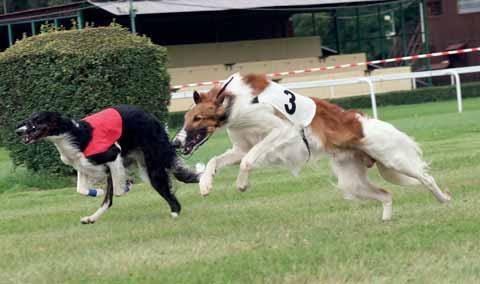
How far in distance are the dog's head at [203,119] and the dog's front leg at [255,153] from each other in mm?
378

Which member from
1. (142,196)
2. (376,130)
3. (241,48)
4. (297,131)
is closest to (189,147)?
(297,131)

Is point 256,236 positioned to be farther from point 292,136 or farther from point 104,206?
point 104,206

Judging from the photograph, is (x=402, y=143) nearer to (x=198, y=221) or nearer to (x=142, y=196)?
(x=198, y=221)

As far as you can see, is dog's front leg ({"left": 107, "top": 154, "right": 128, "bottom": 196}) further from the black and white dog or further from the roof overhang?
the roof overhang

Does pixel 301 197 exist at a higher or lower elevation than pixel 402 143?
lower

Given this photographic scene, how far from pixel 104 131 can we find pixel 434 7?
38208mm

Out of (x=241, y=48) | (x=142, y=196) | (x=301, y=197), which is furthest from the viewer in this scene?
(x=241, y=48)

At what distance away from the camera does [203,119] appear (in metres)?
9.07

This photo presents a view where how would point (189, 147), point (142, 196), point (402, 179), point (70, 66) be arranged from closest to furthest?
point (189, 147), point (402, 179), point (142, 196), point (70, 66)

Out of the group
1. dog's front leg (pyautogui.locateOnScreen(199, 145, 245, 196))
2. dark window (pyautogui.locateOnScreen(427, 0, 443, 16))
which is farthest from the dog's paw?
dark window (pyautogui.locateOnScreen(427, 0, 443, 16))

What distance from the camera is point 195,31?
127ft

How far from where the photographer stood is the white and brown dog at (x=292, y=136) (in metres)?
9.08

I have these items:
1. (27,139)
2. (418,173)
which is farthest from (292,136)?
(27,139)

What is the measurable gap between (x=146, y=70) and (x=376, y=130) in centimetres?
637
